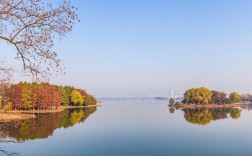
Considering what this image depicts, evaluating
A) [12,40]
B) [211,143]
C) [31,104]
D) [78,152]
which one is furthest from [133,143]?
[31,104]

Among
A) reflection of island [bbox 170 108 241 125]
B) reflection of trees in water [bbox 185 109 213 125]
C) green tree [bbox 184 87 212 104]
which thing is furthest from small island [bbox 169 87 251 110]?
reflection of trees in water [bbox 185 109 213 125]

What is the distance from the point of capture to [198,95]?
559 feet

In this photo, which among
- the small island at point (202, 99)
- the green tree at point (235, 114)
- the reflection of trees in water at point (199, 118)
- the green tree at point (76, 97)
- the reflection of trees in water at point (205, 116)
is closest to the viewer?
the reflection of trees in water at point (199, 118)

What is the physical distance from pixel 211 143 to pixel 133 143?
1277cm

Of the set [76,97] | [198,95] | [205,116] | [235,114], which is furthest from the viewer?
[198,95]

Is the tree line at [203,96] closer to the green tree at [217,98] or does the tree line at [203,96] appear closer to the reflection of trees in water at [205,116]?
the green tree at [217,98]

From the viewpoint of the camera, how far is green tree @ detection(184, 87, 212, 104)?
171125 mm

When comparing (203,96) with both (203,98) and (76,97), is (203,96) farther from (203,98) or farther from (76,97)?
(76,97)

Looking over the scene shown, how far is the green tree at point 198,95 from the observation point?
171125 mm

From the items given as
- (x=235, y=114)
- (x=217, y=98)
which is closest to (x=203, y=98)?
(x=217, y=98)

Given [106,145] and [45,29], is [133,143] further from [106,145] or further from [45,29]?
[45,29]

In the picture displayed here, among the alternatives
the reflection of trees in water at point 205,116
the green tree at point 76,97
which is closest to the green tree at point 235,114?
the reflection of trees in water at point 205,116

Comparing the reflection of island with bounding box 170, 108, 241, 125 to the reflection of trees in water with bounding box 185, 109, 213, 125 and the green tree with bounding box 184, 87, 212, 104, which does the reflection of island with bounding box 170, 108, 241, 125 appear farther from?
the green tree with bounding box 184, 87, 212, 104

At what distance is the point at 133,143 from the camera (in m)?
43.6
